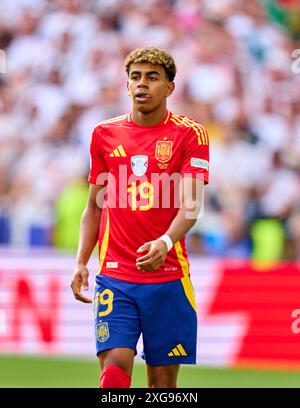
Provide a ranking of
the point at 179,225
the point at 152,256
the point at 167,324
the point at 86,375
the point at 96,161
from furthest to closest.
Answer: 1. the point at 86,375
2. the point at 96,161
3. the point at 167,324
4. the point at 179,225
5. the point at 152,256

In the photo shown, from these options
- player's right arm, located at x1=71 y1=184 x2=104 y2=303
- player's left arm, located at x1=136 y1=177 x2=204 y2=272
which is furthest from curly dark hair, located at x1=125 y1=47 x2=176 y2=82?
player's right arm, located at x1=71 y1=184 x2=104 y2=303

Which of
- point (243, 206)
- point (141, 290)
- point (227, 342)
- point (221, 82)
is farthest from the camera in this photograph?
point (221, 82)

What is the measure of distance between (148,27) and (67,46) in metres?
1.11

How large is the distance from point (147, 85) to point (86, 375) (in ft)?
16.8

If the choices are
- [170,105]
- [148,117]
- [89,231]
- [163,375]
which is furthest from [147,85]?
[170,105]

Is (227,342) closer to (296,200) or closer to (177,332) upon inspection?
(296,200)

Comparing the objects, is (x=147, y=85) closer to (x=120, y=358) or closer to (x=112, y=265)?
(x=112, y=265)

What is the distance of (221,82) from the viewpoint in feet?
45.9

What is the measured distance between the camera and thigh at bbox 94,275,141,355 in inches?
247

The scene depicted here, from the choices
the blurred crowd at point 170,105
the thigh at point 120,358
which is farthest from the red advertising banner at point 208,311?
the thigh at point 120,358

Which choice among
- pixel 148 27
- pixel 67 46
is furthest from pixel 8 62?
pixel 148 27

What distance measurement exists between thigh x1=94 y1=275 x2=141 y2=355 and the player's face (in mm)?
1041

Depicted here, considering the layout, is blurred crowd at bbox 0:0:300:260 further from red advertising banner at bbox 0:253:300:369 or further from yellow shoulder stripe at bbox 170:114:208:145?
yellow shoulder stripe at bbox 170:114:208:145

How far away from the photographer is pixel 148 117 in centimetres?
646
